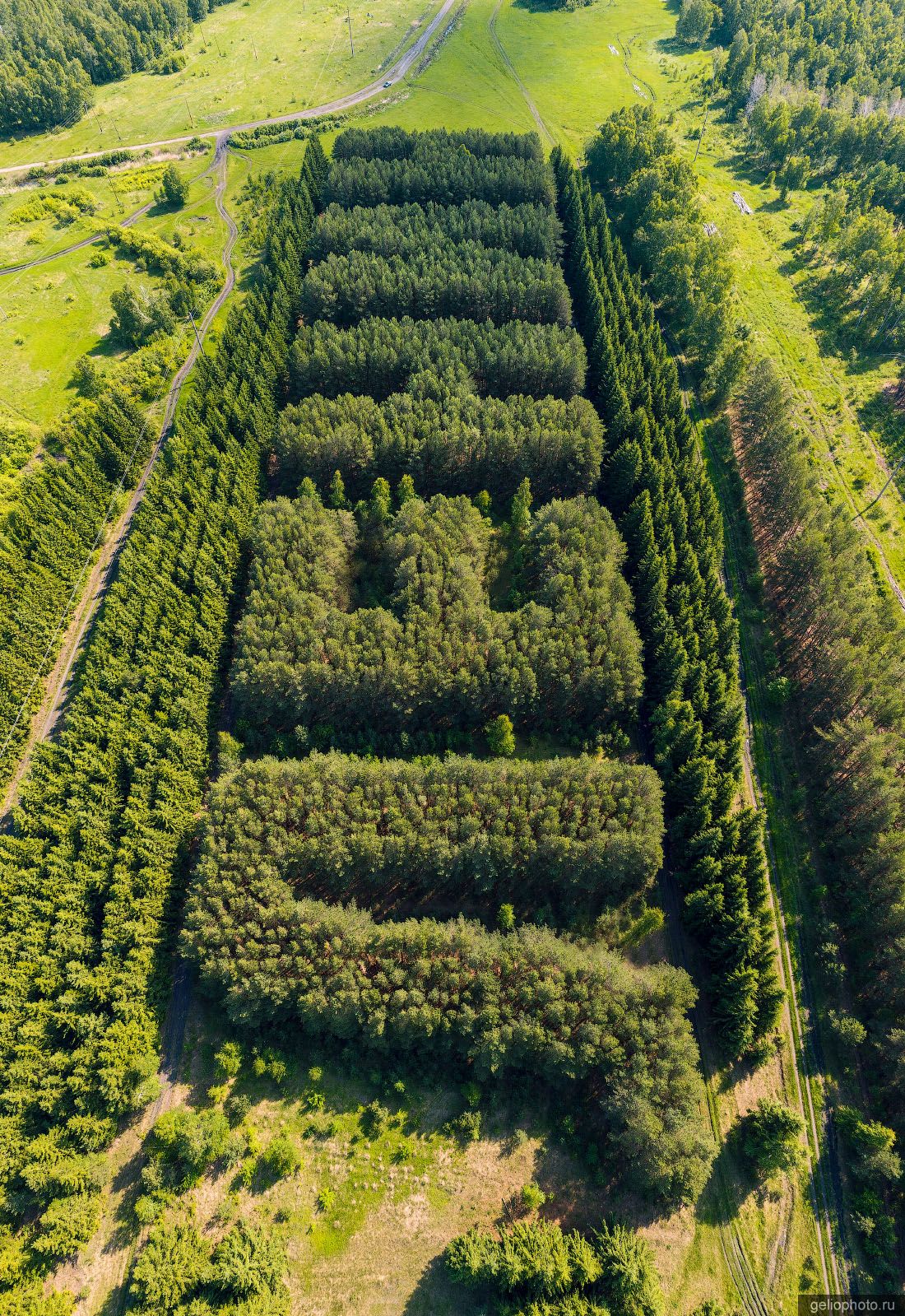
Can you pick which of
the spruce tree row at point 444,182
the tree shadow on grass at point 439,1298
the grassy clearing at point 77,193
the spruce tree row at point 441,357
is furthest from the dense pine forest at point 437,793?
the grassy clearing at point 77,193

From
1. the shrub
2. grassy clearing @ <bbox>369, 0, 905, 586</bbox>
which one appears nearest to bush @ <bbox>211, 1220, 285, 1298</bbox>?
grassy clearing @ <bbox>369, 0, 905, 586</bbox>

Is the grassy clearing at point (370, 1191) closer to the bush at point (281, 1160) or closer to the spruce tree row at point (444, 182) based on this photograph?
the bush at point (281, 1160)

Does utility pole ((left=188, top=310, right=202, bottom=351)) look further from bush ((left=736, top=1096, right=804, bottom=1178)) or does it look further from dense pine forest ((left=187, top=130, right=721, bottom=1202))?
bush ((left=736, top=1096, right=804, bottom=1178))

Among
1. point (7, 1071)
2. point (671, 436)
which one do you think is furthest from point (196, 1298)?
point (671, 436)

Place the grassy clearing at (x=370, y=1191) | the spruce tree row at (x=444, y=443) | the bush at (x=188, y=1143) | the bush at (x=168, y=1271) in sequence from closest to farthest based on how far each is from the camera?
1. the bush at (x=168, y=1271)
2. the grassy clearing at (x=370, y=1191)
3. the bush at (x=188, y=1143)
4. the spruce tree row at (x=444, y=443)

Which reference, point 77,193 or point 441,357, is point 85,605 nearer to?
point 441,357

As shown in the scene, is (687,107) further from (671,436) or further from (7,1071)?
(7,1071)
